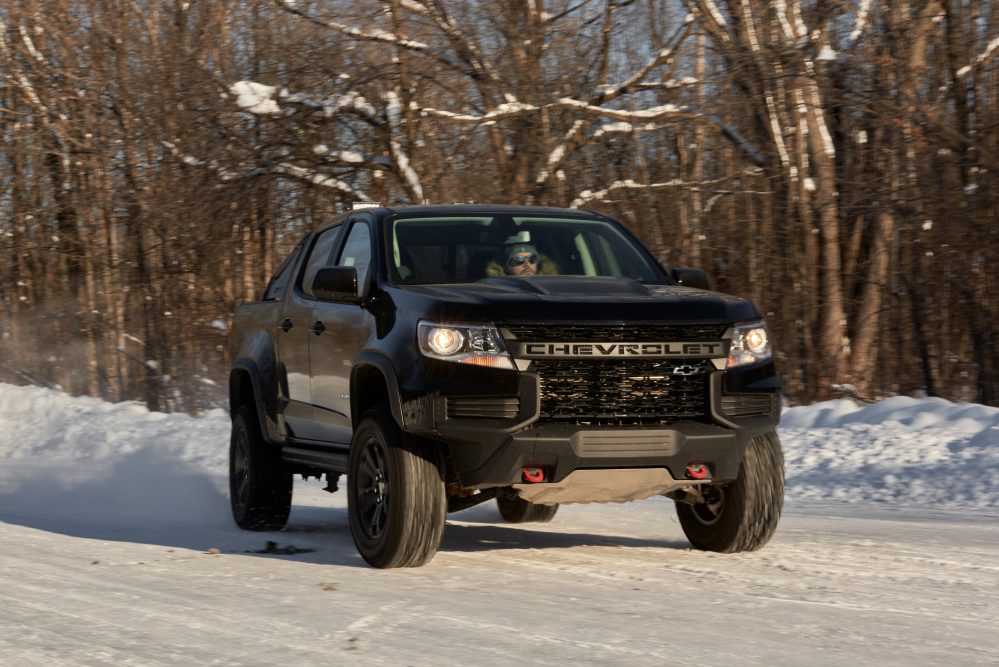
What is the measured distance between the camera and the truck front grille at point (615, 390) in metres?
6.34

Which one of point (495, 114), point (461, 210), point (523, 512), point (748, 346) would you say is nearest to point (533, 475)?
point (748, 346)

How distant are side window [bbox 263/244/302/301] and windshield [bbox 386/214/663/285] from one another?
1.51m

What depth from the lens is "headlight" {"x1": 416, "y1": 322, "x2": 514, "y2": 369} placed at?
20.7 ft

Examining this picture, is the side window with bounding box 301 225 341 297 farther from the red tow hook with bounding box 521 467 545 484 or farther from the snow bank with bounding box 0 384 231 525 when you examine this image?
the red tow hook with bounding box 521 467 545 484

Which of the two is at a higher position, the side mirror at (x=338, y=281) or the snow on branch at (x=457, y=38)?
the snow on branch at (x=457, y=38)

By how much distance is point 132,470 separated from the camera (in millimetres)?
12430

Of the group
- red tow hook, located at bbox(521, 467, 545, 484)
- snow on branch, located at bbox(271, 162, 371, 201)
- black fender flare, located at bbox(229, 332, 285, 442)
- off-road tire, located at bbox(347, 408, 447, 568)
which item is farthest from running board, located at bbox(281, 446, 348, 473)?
snow on branch, located at bbox(271, 162, 371, 201)

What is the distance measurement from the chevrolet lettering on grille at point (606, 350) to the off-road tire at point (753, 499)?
0.86 m

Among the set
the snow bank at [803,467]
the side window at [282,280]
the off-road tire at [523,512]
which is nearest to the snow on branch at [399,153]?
the snow bank at [803,467]

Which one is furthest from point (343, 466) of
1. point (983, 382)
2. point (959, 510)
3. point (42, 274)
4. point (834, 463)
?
point (42, 274)

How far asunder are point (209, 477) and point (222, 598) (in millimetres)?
5868

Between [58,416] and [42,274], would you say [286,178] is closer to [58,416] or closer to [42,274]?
[58,416]

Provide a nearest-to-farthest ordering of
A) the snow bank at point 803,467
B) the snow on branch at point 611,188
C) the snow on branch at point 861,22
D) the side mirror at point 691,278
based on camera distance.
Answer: the side mirror at point 691,278 < the snow bank at point 803,467 < the snow on branch at point 861,22 < the snow on branch at point 611,188

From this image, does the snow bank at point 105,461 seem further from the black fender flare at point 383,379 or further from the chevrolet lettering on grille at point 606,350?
the chevrolet lettering on grille at point 606,350
